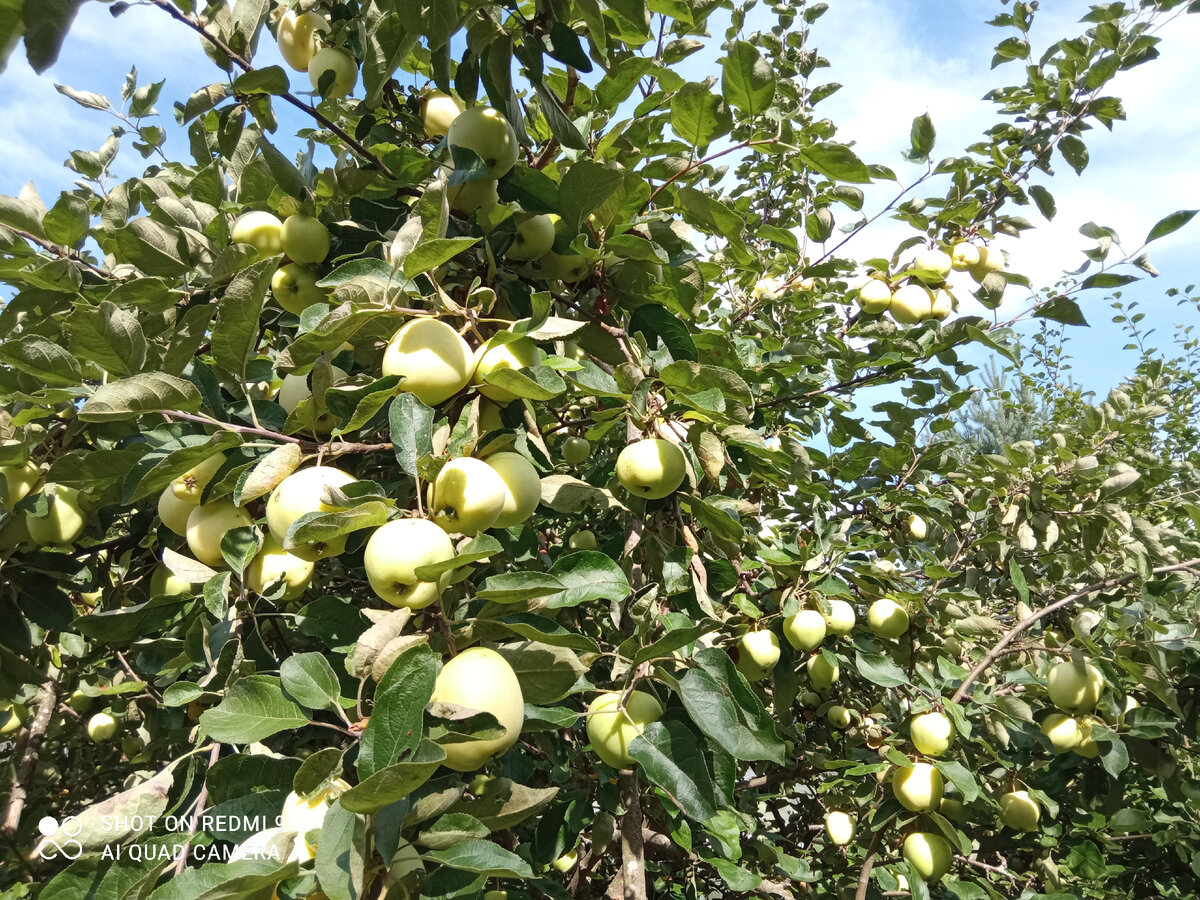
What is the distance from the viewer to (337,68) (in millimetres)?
1480

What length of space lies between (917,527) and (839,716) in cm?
78

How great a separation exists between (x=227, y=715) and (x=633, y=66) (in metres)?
1.29

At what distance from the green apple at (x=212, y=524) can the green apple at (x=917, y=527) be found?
2.38 m

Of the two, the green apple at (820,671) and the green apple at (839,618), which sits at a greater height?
the green apple at (839,618)

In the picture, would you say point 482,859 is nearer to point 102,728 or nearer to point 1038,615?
point 1038,615

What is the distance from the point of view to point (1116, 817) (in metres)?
2.14

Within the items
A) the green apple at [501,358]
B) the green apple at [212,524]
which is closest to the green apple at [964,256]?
the green apple at [501,358]

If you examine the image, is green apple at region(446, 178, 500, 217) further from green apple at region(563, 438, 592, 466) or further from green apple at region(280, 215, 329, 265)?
green apple at region(563, 438, 592, 466)

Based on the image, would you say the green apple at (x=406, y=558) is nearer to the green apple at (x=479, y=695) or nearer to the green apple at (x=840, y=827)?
the green apple at (x=479, y=695)

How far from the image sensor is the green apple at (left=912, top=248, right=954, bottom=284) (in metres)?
2.26

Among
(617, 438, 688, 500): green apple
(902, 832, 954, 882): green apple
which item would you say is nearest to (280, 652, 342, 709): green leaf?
(617, 438, 688, 500): green apple

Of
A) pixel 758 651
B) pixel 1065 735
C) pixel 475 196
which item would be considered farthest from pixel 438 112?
pixel 1065 735

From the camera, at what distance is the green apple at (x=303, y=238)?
1.32 metres

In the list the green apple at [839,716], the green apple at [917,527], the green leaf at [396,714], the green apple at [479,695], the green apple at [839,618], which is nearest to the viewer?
the green leaf at [396,714]
